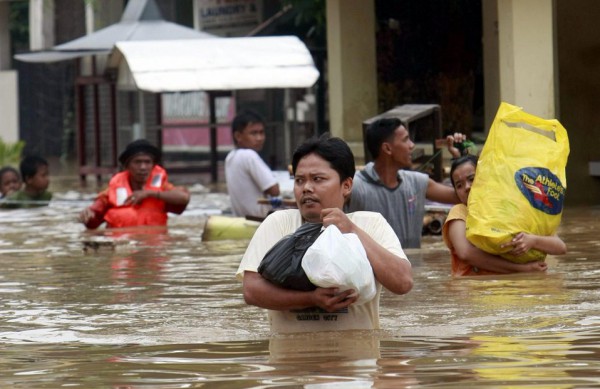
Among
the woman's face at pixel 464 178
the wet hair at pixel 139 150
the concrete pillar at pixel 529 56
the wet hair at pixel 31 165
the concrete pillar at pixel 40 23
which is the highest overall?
the concrete pillar at pixel 40 23

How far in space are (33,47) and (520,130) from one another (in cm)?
2547

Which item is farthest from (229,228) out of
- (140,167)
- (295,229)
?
(295,229)

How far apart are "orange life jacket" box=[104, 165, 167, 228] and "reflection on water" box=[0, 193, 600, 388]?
911 mm

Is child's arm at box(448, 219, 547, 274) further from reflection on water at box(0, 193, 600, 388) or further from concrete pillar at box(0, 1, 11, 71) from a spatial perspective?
concrete pillar at box(0, 1, 11, 71)

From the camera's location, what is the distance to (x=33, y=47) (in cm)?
3462

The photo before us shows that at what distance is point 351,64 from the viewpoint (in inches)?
833

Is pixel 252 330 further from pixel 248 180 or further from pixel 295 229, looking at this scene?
pixel 248 180

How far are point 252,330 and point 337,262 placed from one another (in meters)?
2.04

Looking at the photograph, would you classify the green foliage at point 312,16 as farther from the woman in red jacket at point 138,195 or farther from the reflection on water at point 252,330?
the reflection on water at point 252,330

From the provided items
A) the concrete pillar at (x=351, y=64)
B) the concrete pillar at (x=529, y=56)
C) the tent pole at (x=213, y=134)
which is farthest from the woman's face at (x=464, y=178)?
the tent pole at (x=213, y=134)

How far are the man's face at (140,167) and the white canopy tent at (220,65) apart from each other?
6.05 meters

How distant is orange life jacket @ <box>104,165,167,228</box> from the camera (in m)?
14.8

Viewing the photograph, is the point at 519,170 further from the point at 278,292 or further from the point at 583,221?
the point at 583,221

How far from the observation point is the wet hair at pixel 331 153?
22.5 ft
